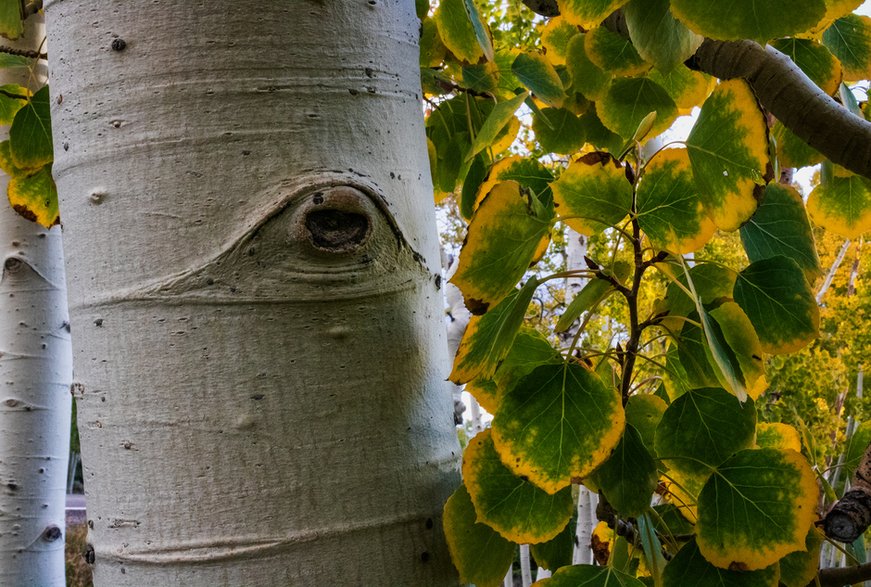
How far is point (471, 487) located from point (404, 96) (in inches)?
9.4

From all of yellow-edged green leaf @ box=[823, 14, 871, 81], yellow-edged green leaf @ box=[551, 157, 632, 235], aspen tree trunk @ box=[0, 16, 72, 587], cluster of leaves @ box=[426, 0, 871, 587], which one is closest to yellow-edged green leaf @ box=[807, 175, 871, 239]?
yellow-edged green leaf @ box=[823, 14, 871, 81]

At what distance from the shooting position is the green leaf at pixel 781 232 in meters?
0.46

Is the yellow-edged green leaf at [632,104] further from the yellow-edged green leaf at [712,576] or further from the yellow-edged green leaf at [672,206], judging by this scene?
the yellow-edged green leaf at [712,576]

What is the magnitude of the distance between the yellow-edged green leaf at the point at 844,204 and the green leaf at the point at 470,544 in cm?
43

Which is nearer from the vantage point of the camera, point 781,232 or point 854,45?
point 781,232

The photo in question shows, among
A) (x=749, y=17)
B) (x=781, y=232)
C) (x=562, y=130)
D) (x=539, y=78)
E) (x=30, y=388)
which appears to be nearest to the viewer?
(x=749, y=17)

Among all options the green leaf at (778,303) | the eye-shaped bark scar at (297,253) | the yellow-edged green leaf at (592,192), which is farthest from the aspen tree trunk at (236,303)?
the green leaf at (778,303)

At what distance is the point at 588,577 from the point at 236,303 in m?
0.26

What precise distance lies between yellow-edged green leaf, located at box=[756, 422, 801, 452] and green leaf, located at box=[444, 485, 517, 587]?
0.24 metres

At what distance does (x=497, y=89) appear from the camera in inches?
26.5

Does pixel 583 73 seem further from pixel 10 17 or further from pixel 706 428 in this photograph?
pixel 10 17

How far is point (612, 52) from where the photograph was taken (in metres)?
0.54

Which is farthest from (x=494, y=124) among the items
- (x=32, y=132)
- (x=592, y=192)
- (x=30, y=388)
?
(x=30, y=388)

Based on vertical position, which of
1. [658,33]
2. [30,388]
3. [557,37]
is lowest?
[658,33]
